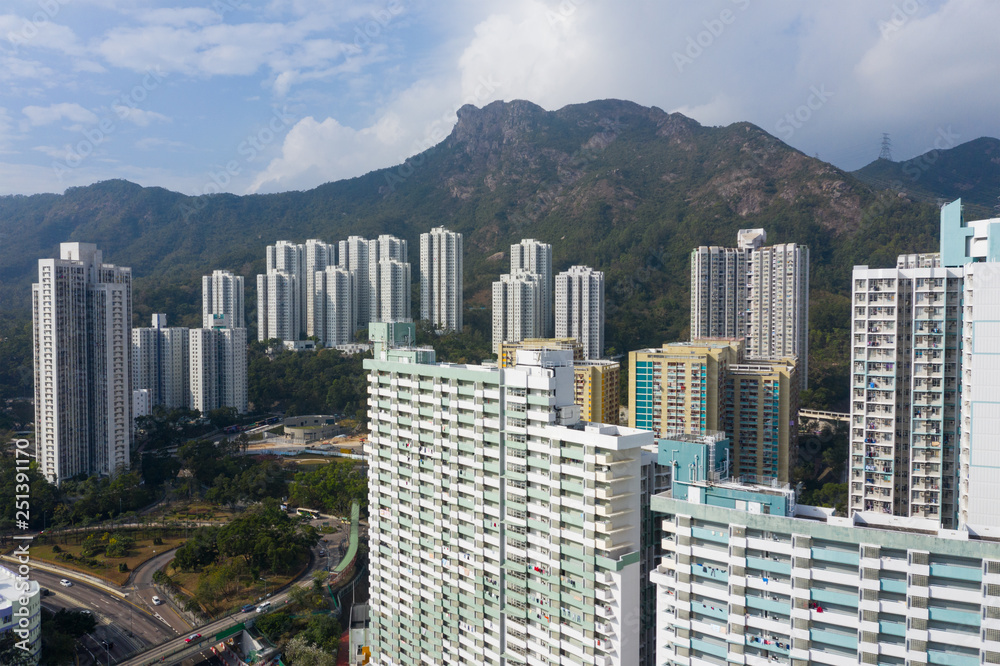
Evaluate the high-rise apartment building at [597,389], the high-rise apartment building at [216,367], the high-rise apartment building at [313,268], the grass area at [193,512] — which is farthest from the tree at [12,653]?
the high-rise apartment building at [313,268]

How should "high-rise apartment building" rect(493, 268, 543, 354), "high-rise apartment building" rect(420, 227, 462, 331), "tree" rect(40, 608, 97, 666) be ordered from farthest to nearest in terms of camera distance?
"high-rise apartment building" rect(420, 227, 462, 331), "high-rise apartment building" rect(493, 268, 543, 354), "tree" rect(40, 608, 97, 666)

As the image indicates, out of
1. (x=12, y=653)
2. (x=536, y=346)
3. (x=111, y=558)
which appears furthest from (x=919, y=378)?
(x=111, y=558)

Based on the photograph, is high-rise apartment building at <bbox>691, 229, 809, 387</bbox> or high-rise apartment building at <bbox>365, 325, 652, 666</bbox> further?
high-rise apartment building at <bbox>691, 229, 809, 387</bbox>

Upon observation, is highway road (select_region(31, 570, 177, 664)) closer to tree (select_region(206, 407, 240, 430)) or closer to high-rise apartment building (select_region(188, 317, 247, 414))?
tree (select_region(206, 407, 240, 430))

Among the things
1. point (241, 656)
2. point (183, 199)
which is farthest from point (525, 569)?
point (183, 199)

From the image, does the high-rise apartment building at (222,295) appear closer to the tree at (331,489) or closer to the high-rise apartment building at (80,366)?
the high-rise apartment building at (80,366)

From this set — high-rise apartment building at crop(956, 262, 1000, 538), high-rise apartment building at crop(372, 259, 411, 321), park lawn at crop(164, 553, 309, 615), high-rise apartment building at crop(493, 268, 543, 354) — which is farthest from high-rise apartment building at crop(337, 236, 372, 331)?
high-rise apartment building at crop(956, 262, 1000, 538)

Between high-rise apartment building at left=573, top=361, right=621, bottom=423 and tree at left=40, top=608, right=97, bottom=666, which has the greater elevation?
high-rise apartment building at left=573, top=361, right=621, bottom=423

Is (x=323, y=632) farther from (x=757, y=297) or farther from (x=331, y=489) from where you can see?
(x=757, y=297)
